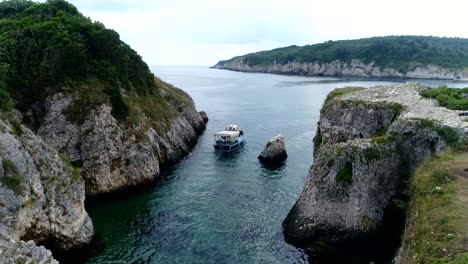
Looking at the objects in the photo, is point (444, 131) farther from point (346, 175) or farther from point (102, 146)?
point (102, 146)

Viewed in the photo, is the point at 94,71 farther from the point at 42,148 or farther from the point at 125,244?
the point at 125,244

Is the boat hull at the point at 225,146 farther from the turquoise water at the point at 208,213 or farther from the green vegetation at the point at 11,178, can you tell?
the green vegetation at the point at 11,178

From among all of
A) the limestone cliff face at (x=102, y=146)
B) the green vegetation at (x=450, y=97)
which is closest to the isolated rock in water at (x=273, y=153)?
the limestone cliff face at (x=102, y=146)

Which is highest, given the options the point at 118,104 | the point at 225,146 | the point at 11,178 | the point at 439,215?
the point at 118,104

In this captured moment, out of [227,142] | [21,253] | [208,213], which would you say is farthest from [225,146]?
[21,253]

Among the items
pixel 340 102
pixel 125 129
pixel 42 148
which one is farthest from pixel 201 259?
pixel 340 102

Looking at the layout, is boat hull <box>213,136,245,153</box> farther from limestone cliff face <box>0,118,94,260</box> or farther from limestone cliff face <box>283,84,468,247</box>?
limestone cliff face <box>0,118,94,260</box>
